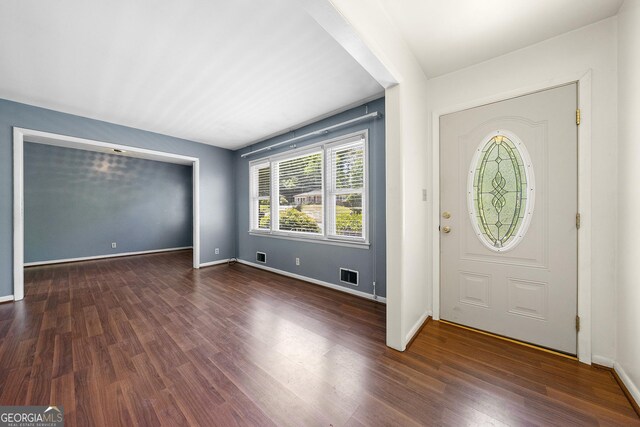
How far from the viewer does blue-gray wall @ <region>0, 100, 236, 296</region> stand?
310 centimetres

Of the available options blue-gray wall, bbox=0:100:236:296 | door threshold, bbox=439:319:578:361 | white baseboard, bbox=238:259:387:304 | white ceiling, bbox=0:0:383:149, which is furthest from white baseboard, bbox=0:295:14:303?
door threshold, bbox=439:319:578:361

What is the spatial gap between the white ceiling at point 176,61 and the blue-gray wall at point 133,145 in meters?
0.21

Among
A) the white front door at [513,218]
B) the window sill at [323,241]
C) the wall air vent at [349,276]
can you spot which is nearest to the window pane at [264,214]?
the window sill at [323,241]

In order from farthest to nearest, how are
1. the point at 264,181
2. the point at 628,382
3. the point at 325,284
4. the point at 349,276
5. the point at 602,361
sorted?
the point at 264,181, the point at 325,284, the point at 349,276, the point at 602,361, the point at 628,382

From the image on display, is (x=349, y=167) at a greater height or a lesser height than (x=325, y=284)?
greater

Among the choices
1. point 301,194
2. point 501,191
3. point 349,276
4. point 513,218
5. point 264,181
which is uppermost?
Result: point 264,181

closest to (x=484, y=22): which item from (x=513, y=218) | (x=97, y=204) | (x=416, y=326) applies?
(x=513, y=218)

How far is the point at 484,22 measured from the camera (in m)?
1.75

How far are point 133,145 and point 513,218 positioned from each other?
220 inches

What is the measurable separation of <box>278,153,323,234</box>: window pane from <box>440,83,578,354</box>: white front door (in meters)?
1.90

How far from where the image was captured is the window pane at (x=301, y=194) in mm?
3812

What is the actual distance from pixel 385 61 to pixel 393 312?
2001 mm

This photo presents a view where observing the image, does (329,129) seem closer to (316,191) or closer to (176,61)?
(316,191)

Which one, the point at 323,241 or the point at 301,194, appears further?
the point at 301,194
